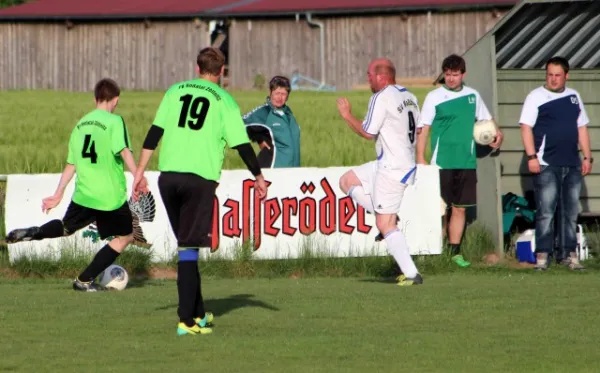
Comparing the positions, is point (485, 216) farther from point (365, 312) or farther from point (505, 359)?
point (505, 359)

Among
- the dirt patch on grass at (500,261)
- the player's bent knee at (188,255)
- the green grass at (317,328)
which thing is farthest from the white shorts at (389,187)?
the player's bent knee at (188,255)

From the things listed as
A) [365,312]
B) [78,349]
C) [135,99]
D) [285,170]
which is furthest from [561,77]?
[135,99]

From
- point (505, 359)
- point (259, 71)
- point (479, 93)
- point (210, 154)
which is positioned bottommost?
point (505, 359)

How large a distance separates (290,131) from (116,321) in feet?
18.0

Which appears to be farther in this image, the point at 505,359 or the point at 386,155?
the point at 386,155

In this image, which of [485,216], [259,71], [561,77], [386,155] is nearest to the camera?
[386,155]

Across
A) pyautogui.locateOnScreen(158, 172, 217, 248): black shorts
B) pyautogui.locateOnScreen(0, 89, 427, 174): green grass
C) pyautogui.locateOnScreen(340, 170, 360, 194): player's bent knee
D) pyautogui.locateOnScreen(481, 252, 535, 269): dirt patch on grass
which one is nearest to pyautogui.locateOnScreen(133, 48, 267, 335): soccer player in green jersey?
pyautogui.locateOnScreen(158, 172, 217, 248): black shorts

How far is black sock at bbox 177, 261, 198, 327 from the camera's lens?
898 centimetres

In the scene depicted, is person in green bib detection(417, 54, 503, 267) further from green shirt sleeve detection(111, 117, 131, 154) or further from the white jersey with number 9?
green shirt sleeve detection(111, 117, 131, 154)

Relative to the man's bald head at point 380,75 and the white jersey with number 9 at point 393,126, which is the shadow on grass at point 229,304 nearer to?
the white jersey with number 9 at point 393,126

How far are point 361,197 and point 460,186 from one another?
6.39ft

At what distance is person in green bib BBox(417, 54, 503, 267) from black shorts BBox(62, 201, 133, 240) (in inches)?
141

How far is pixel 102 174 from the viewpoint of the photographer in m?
11.5

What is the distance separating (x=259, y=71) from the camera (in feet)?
168
